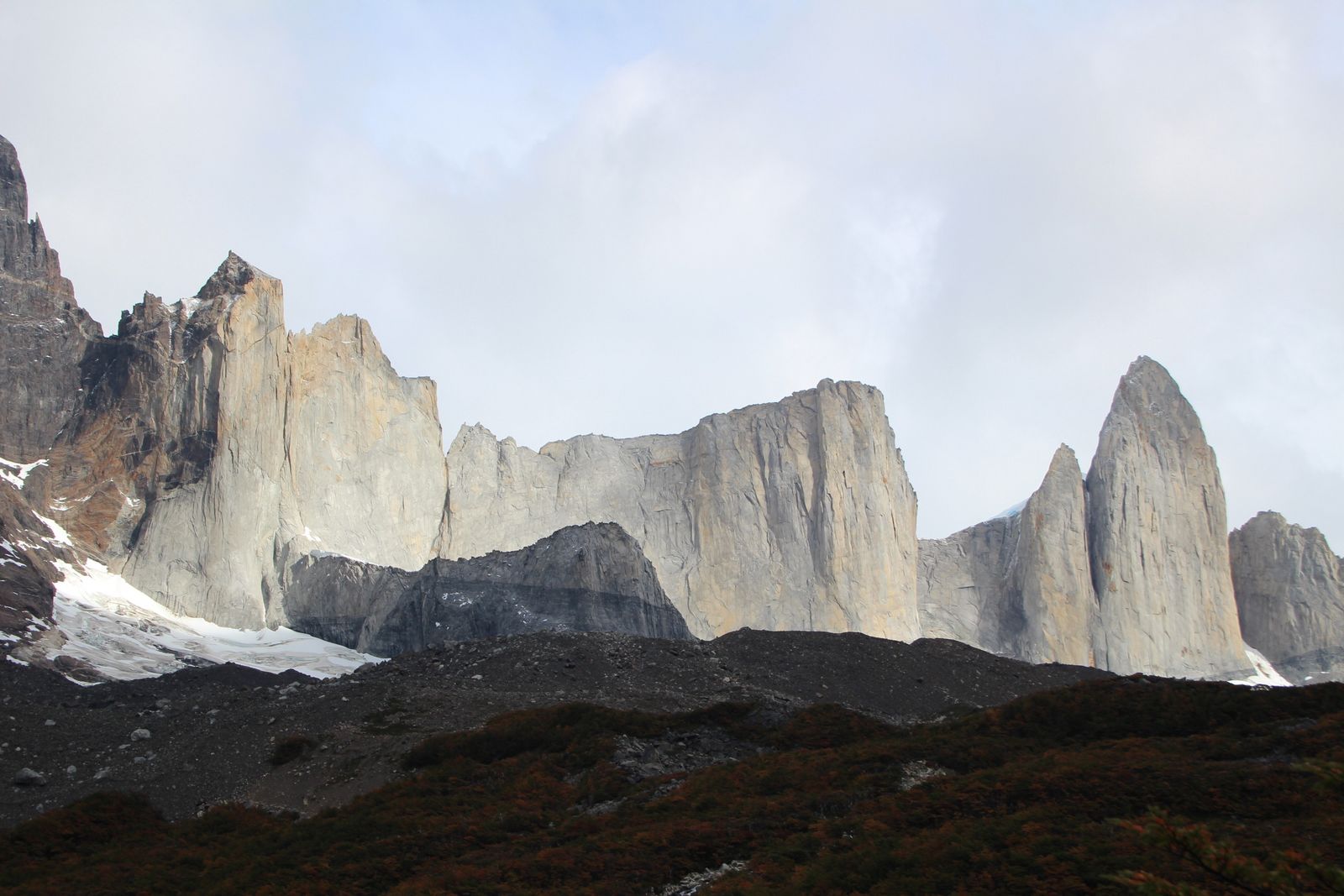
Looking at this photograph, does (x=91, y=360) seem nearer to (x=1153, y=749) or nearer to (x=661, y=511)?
(x=661, y=511)

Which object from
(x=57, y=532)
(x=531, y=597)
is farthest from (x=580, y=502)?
(x=57, y=532)

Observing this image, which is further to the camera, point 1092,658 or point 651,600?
point 1092,658

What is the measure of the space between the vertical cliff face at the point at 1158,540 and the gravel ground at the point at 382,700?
144 feet

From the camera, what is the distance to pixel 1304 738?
73.4ft

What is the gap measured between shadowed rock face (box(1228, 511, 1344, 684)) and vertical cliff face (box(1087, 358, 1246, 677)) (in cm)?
458

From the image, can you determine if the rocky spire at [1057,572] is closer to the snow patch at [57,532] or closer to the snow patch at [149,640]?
the snow patch at [149,640]

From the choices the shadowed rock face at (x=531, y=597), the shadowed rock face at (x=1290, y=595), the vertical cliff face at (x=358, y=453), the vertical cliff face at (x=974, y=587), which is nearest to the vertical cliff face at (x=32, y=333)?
the vertical cliff face at (x=358, y=453)

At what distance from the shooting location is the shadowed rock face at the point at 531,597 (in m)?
70.2

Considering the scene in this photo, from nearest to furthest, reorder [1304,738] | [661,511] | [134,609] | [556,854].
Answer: [556,854] < [1304,738] < [134,609] < [661,511]

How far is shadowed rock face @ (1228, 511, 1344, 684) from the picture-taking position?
10181 centimetres

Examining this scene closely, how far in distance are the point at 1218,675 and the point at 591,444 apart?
54.3m

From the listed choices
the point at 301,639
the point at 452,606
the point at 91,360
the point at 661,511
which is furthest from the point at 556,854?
the point at 91,360

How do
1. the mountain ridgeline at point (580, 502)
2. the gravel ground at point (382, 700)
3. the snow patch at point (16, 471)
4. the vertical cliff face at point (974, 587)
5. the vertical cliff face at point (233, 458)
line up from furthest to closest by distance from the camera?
the vertical cliff face at point (974, 587), the mountain ridgeline at point (580, 502), the vertical cliff face at point (233, 458), the snow patch at point (16, 471), the gravel ground at point (382, 700)

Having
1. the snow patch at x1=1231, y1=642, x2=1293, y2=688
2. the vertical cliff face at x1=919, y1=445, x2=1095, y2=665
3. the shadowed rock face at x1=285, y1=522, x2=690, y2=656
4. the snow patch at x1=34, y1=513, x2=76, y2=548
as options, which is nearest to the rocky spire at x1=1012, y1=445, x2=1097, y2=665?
the vertical cliff face at x1=919, y1=445, x2=1095, y2=665
